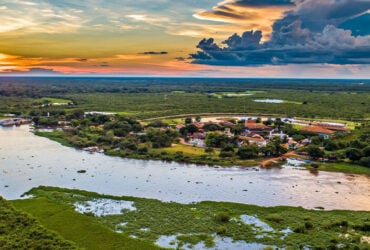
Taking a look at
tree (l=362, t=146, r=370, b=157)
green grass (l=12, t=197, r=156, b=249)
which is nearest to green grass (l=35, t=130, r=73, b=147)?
green grass (l=12, t=197, r=156, b=249)

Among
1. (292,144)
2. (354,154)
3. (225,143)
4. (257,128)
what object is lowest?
(225,143)

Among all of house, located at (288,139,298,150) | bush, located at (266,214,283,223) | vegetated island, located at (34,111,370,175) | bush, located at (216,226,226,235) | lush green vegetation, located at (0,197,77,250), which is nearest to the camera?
lush green vegetation, located at (0,197,77,250)

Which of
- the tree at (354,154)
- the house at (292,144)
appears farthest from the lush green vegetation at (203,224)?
the house at (292,144)

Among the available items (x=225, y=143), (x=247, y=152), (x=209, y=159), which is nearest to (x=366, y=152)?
(x=247, y=152)

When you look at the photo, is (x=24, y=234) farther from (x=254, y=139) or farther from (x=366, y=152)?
(x=254, y=139)

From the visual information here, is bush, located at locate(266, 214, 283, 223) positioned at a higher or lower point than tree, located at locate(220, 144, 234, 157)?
lower

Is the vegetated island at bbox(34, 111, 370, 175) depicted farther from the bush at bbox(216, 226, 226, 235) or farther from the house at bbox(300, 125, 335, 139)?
the bush at bbox(216, 226, 226, 235)

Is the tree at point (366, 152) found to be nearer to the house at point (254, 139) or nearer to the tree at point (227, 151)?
the house at point (254, 139)

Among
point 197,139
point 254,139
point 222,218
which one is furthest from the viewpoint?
point 197,139
